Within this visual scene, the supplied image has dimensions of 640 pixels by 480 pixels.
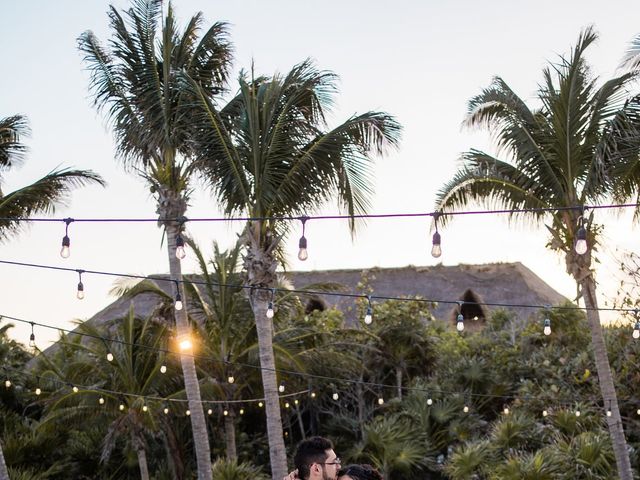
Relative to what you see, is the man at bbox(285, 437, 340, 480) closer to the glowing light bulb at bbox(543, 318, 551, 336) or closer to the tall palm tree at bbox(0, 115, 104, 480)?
the glowing light bulb at bbox(543, 318, 551, 336)

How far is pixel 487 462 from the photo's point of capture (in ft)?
67.5

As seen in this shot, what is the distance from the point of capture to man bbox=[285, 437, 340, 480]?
5551mm

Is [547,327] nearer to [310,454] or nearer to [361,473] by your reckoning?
[310,454]

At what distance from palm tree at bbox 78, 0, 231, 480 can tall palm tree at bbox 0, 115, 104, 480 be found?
1.15 metres

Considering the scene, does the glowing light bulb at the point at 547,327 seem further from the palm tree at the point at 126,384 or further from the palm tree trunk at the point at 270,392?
the palm tree at the point at 126,384

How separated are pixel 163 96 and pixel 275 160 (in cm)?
270

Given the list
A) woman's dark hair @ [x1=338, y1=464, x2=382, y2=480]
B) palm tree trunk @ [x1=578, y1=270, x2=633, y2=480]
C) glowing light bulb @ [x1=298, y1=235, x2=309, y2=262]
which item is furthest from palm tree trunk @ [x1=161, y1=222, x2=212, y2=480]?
woman's dark hair @ [x1=338, y1=464, x2=382, y2=480]

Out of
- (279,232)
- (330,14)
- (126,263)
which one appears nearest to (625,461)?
(279,232)

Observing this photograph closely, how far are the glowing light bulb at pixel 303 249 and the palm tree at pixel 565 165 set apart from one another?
264 inches

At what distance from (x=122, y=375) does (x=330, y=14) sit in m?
9.59

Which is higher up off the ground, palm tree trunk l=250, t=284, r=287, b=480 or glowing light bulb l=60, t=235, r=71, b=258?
glowing light bulb l=60, t=235, r=71, b=258

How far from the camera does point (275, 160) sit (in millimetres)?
17344

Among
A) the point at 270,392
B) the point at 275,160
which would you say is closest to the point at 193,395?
the point at 270,392

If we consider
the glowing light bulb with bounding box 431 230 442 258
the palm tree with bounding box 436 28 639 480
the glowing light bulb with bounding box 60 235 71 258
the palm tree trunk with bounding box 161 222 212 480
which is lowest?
the palm tree trunk with bounding box 161 222 212 480
